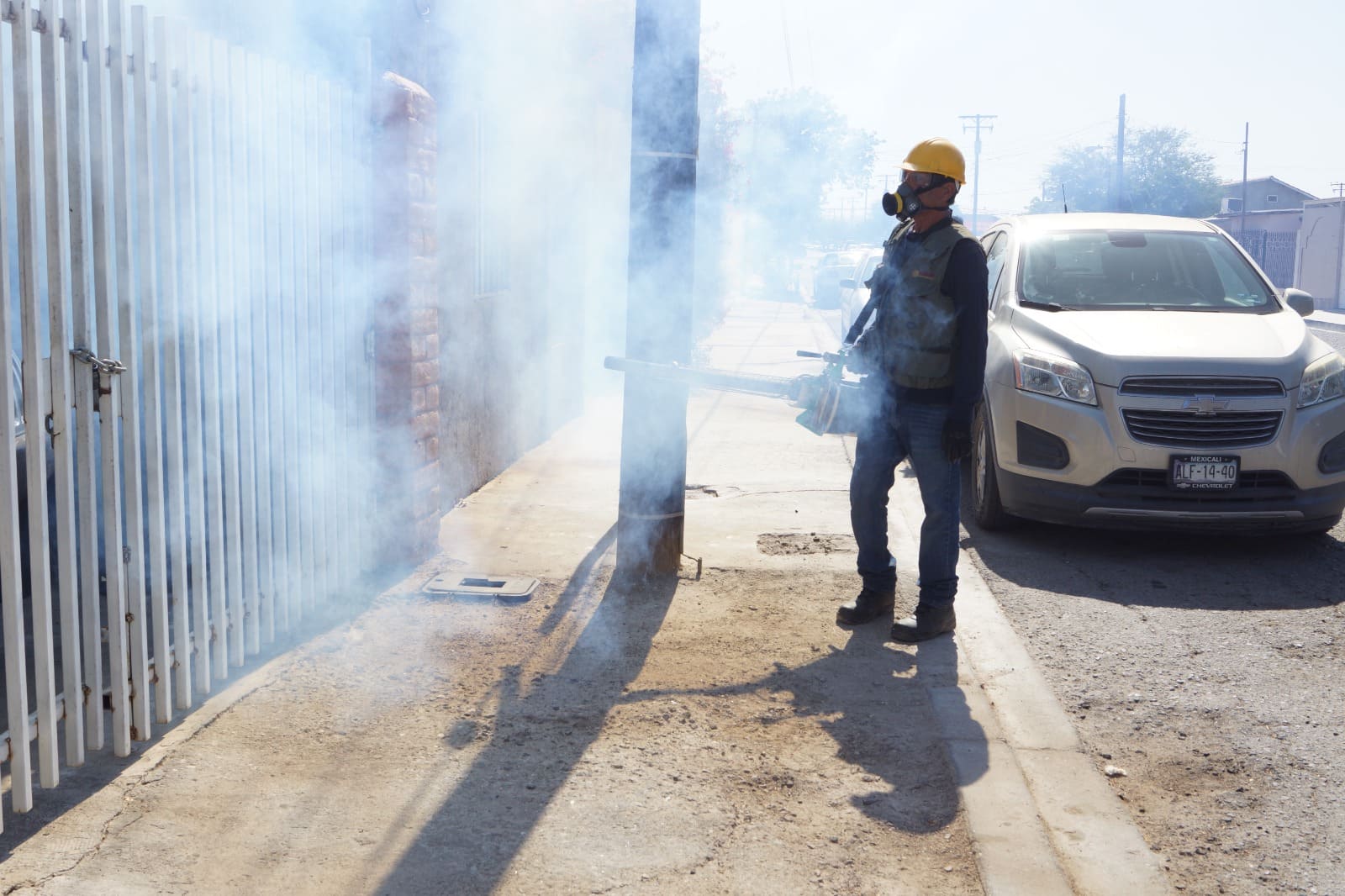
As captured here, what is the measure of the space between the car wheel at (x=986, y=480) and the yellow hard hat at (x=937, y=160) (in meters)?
2.07

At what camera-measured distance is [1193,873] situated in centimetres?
307

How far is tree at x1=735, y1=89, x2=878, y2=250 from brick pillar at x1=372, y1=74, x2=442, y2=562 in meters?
13.1

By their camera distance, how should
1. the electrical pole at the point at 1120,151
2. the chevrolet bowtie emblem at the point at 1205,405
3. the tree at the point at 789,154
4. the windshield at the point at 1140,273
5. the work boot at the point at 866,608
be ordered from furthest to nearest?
the electrical pole at the point at 1120,151 → the tree at the point at 789,154 → the windshield at the point at 1140,273 → the chevrolet bowtie emblem at the point at 1205,405 → the work boot at the point at 866,608

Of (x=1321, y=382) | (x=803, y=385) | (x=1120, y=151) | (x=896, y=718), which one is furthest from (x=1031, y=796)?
(x=1120, y=151)

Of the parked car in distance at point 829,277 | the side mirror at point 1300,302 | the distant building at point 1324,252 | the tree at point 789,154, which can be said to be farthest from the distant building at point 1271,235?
the side mirror at point 1300,302

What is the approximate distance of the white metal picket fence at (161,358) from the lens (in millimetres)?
3047

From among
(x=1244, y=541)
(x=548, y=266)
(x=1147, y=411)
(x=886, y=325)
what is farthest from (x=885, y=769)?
(x=548, y=266)

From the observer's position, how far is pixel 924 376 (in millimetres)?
4781

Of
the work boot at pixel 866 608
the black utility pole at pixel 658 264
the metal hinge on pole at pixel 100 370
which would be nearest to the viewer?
the metal hinge on pole at pixel 100 370

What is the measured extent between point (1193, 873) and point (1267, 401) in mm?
3556

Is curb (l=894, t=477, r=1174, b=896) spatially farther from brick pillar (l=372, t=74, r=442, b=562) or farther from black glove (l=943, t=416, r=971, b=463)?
brick pillar (l=372, t=74, r=442, b=562)

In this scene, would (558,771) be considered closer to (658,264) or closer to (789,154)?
(658,264)

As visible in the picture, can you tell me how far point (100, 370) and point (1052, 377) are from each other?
4.56 m

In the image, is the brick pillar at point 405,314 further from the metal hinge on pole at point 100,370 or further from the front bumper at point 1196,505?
the front bumper at point 1196,505
